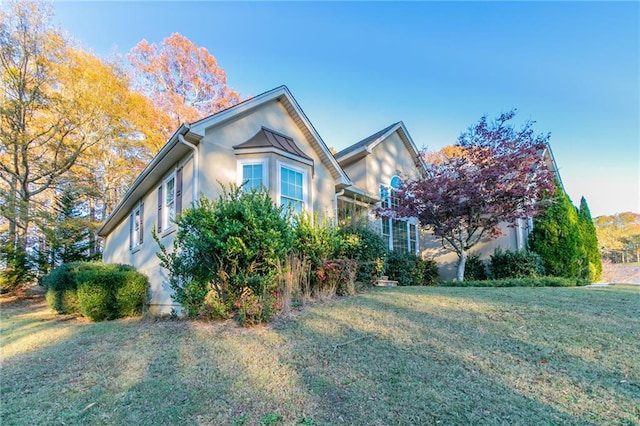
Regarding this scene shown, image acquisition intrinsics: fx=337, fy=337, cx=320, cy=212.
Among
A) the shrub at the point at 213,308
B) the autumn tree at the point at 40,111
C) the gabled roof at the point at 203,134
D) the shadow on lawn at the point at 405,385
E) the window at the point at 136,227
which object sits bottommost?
the shadow on lawn at the point at 405,385

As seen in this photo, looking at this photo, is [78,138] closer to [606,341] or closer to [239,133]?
[239,133]

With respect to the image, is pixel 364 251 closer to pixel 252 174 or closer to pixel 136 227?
pixel 252 174

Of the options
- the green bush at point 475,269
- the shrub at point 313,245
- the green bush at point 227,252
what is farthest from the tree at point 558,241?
the green bush at point 227,252

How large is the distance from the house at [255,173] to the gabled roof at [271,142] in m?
0.03

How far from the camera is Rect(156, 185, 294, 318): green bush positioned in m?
5.88

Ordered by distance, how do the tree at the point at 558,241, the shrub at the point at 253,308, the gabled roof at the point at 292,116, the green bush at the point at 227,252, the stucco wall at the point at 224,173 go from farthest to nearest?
the tree at the point at 558,241 < the gabled roof at the point at 292,116 < the stucco wall at the point at 224,173 < the green bush at the point at 227,252 < the shrub at the point at 253,308

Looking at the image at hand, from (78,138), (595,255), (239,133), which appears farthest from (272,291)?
(78,138)

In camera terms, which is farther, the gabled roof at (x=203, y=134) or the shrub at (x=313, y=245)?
the gabled roof at (x=203, y=134)

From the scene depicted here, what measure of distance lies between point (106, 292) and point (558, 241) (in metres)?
15.1

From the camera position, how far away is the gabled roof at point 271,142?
891cm

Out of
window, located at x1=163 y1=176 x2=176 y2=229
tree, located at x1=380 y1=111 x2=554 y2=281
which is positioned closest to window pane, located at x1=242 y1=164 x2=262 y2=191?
window, located at x1=163 y1=176 x2=176 y2=229

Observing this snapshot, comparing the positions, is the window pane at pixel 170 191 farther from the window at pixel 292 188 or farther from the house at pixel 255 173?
the window at pixel 292 188

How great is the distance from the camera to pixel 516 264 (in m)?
12.5

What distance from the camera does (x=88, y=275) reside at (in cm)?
798
